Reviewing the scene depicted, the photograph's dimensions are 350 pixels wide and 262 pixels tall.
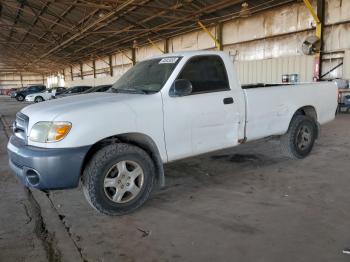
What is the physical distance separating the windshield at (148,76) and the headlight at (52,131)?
1.13 meters

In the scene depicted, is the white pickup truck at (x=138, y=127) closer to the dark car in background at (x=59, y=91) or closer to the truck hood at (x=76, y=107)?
the truck hood at (x=76, y=107)

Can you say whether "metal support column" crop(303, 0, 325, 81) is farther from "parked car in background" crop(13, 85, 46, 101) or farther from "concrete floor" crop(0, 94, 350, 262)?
"parked car in background" crop(13, 85, 46, 101)

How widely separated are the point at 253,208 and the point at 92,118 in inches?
81.3

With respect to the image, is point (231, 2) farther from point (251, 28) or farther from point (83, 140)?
point (83, 140)

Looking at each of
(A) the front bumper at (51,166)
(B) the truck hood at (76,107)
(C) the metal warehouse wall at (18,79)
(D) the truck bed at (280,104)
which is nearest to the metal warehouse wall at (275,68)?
(D) the truck bed at (280,104)

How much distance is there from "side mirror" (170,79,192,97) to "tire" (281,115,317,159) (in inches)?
97.6

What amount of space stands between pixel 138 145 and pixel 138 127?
0.33m

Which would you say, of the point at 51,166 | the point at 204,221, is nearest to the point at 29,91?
the point at 51,166

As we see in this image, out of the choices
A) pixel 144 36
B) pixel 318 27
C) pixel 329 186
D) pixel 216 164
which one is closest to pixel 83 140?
pixel 216 164

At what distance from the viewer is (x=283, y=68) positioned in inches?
578

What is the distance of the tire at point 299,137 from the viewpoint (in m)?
5.61

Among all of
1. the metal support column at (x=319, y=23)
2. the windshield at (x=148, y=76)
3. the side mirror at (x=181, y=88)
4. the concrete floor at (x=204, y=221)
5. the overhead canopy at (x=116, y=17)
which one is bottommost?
the concrete floor at (x=204, y=221)

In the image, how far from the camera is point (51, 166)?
3.29 m

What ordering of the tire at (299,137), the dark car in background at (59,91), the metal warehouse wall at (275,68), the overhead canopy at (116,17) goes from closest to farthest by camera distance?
the tire at (299,137)
the metal warehouse wall at (275,68)
the overhead canopy at (116,17)
the dark car in background at (59,91)
